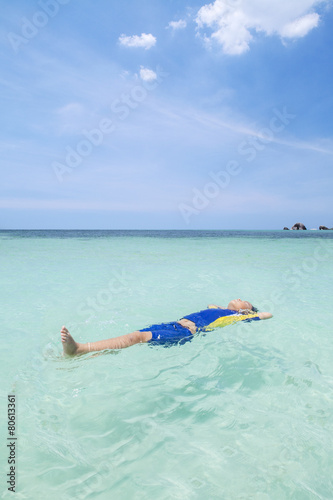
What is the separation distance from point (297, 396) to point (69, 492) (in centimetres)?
243

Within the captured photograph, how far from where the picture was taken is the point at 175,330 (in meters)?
4.52

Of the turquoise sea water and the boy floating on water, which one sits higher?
the boy floating on water

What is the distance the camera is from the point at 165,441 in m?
2.45

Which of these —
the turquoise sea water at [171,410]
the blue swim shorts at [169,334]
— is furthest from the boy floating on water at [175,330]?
the turquoise sea water at [171,410]

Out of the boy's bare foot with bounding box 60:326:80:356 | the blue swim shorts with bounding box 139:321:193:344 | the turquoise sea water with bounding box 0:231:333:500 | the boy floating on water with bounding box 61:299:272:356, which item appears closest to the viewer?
the turquoise sea water with bounding box 0:231:333:500

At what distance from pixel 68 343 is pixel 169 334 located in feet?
4.95

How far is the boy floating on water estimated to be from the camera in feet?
12.2

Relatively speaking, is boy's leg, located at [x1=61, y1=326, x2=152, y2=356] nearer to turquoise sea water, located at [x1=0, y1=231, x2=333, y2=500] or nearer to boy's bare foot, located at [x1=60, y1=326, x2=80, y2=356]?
boy's bare foot, located at [x1=60, y1=326, x2=80, y2=356]

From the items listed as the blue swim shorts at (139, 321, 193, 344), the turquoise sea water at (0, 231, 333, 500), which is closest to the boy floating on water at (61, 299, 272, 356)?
the blue swim shorts at (139, 321, 193, 344)

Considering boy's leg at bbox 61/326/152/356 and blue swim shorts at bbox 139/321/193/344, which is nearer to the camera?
boy's leg at bbox 61/326/152/356

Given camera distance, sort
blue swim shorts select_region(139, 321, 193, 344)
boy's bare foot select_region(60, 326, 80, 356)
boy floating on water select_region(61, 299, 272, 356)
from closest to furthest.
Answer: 1. boy's bare foot select_region(60, 326, 80, 356)
2. boy floating on water select_region(61, 299, 272, 356)
3. blue swim shorts select_region(139, 321, 193, 344)

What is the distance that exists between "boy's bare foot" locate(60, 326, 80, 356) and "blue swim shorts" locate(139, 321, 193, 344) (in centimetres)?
106

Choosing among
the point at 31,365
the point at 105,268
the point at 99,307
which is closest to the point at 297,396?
the point at 31,365

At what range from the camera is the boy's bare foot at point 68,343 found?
354 cm
